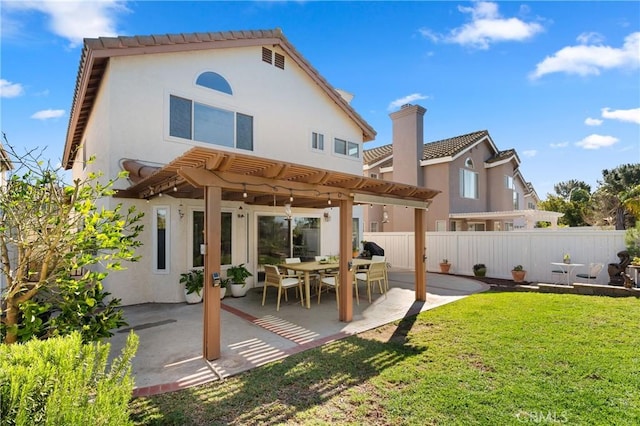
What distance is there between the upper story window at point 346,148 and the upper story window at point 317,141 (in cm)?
72

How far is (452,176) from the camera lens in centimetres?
2019

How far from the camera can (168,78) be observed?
10062mm

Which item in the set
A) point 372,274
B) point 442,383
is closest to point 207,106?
point 372,274

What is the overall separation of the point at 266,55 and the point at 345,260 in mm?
8850

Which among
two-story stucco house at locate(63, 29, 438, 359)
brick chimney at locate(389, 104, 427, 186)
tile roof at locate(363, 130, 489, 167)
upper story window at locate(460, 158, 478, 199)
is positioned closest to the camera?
two-story stucco house at locate(63, 29, 438, 359)

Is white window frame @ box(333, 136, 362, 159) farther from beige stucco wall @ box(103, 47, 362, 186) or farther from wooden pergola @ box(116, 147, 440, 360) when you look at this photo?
wooden pergola @ box(116, 147, 440, 360)

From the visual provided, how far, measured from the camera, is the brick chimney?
20.8 m

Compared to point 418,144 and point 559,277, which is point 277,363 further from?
point 418,144

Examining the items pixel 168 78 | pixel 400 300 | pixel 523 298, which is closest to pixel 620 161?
pixel 523 298

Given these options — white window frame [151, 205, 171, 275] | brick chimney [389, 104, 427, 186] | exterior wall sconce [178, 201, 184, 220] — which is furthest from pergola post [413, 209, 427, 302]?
brick chimney [389, 104, 427, 186]

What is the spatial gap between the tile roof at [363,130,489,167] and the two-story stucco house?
9.64 m

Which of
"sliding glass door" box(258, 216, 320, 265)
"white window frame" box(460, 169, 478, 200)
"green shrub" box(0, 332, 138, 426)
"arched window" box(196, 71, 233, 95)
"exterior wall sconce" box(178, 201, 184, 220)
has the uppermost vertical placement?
"arched window" box(196, 71, 233, 95)

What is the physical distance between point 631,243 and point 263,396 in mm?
13727

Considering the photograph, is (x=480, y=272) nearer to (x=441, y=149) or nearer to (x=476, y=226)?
(x=476, y=226)
